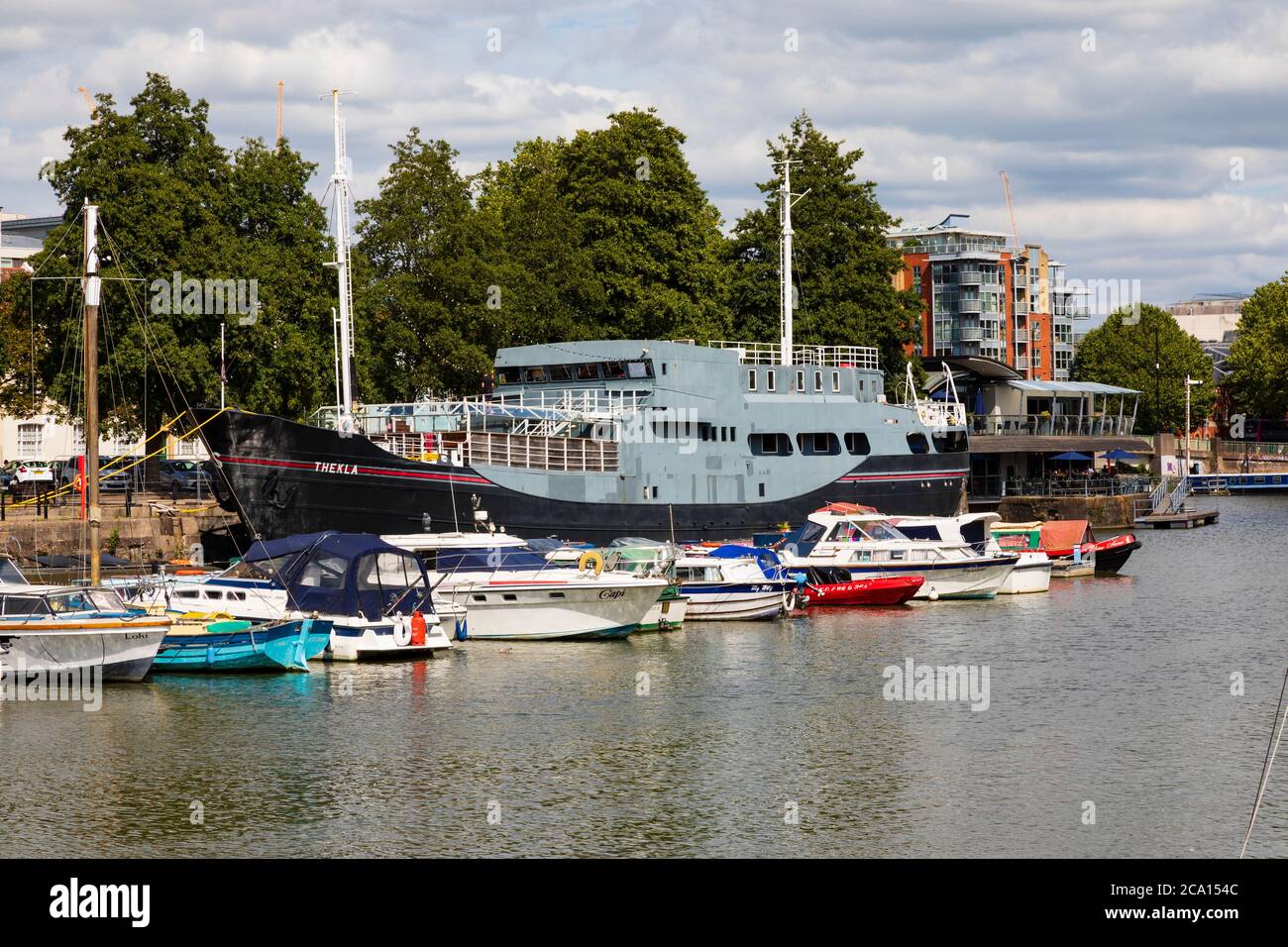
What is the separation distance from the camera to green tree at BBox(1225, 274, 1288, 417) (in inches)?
6230

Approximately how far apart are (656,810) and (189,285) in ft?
163

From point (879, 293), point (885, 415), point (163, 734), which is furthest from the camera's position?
point (879, 293)

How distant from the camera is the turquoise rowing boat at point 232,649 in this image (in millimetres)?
39500

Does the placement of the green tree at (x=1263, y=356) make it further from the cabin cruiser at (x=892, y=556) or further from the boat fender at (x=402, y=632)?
the boat fender at (x=402, y=632)

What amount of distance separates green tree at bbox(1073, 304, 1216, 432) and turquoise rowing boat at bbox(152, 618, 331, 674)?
133m

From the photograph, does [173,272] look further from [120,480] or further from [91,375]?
[91,375]

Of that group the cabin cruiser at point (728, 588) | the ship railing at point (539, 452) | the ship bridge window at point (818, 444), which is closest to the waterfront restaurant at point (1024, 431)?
the ship bridge window at point (818, 444)

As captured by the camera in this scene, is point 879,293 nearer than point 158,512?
No

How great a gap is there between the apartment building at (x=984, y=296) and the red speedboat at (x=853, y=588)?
367 ft

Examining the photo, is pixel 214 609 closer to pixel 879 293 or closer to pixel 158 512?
pixel 158 512

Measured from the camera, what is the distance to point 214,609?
137 ft

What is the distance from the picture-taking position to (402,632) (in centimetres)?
4169

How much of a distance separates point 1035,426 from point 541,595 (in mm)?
73586
